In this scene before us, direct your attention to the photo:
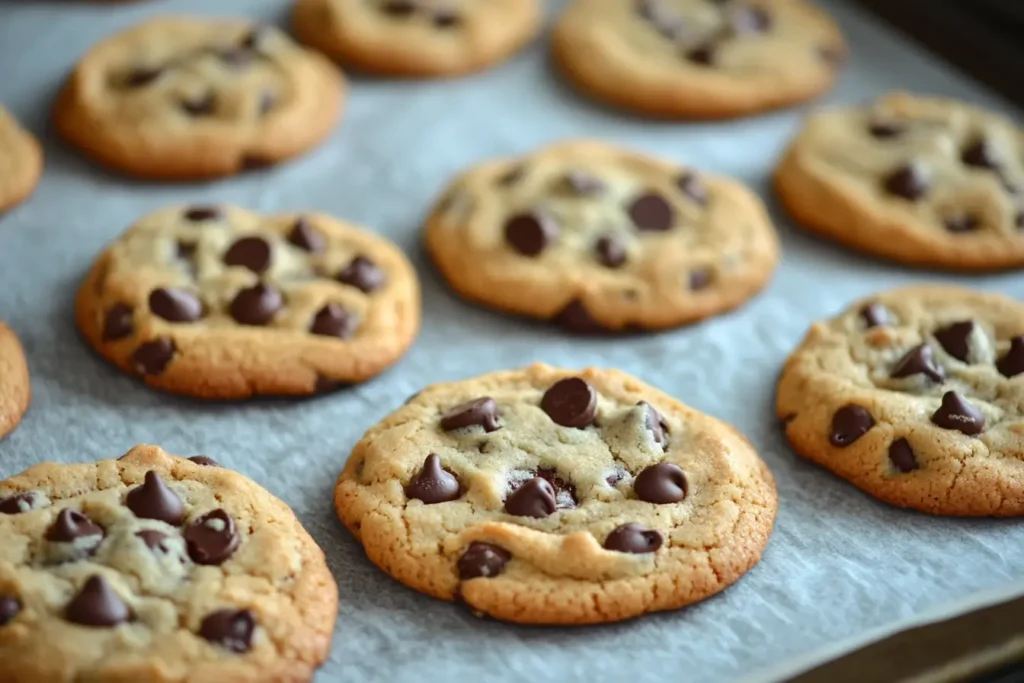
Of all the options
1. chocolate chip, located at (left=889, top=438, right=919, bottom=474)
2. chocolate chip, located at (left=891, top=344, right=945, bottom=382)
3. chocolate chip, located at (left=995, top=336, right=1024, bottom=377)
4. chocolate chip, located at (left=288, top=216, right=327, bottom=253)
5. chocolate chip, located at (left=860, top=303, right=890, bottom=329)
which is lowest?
chocolate chip, located at (left=288, top=216, right=327, bottom=253)

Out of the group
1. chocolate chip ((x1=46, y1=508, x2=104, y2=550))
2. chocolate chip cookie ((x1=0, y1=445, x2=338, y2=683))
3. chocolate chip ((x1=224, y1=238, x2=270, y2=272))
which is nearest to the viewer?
chocolate chip cookie ((x1=0, y1=445, x2=338, y2=683))

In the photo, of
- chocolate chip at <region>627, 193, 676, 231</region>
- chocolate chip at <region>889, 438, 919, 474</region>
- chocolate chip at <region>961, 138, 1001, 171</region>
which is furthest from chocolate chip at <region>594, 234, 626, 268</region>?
chocolate chip at <region>961, 138, 1001, 171</region>

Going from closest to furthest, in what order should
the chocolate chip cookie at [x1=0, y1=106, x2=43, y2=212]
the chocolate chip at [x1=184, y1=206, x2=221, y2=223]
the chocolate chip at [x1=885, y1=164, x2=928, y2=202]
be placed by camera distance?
1. the chocolate chip at [x1=184, y1=206, x2=221, y2=223]
2. the chocolate chip cookie at [x1=0, y1=106, x2=43, y2=212]
3. the chocolate chip at [x1=885, y1=164, x2=928, y2=202]

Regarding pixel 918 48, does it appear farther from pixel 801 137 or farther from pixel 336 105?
pixel 336 105

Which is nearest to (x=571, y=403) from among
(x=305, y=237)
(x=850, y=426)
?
(x=850, y=426)

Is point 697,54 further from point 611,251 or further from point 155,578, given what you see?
point 155,578

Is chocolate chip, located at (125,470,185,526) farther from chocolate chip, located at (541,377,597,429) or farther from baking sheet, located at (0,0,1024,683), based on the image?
chocolate chip, located at (541,377,597,429)
